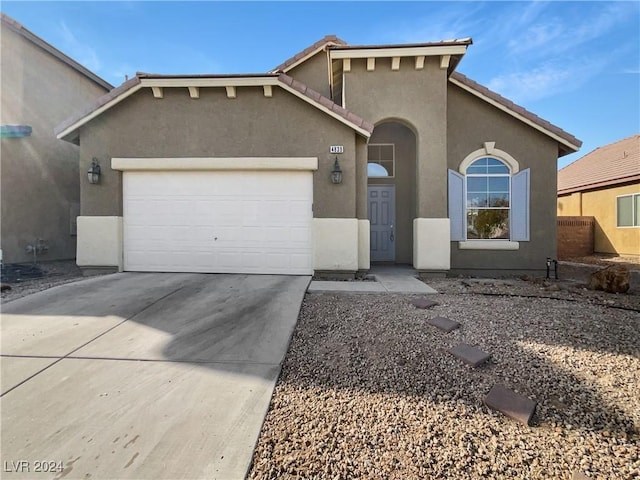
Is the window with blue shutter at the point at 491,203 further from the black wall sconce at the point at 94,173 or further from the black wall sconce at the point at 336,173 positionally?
the black wall sconce at the point at 94,173

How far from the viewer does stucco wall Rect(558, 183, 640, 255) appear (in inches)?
470

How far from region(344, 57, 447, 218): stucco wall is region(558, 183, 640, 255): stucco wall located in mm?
10987

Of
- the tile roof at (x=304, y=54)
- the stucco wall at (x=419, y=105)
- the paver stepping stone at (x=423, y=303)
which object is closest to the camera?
the paver stepping stone at (x=423, y=303)

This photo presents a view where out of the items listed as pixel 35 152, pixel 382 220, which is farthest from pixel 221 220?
pixel 35 152

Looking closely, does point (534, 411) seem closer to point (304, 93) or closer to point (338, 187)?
point (338, 187)

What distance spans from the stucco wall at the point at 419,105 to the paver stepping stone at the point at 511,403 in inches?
209

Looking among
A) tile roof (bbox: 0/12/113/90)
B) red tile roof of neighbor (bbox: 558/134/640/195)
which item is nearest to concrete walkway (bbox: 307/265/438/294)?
tile roof (bbox: 0/12/113/90)

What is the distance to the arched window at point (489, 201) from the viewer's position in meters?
7.64

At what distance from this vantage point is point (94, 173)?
666 centimetres

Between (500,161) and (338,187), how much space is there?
473cm

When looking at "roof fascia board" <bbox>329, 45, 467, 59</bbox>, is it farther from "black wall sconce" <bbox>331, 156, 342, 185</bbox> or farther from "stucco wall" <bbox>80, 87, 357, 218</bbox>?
Answer: "black wall sconce" <bbox>331, 156, 342, 185</bbox>

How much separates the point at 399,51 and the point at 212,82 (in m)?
4.51

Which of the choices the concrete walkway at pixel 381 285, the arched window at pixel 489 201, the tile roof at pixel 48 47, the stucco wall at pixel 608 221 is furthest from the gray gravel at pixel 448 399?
the tile roof at pixel 48 47

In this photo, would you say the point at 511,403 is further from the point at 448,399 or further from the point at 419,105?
the point at 419,105
